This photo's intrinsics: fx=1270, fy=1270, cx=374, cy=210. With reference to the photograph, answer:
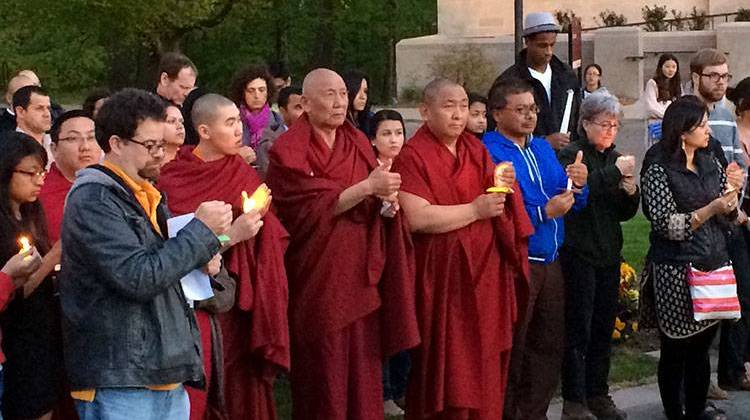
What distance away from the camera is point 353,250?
625cm

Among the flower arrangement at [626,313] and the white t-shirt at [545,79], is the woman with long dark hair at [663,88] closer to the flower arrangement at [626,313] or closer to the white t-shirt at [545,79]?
the flower arrangement at [626,313]

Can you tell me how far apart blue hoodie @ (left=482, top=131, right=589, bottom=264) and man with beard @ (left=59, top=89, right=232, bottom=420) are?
2794 mm

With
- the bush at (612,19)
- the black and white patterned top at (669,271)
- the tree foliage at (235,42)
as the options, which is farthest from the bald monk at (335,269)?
the tree foliage at (235,42)


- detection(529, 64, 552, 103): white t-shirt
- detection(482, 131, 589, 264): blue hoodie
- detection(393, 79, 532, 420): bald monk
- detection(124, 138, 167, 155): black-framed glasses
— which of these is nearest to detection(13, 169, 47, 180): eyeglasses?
detection(124, 138, 167, 155): black-framed glasses

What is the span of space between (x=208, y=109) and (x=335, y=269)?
998 mm

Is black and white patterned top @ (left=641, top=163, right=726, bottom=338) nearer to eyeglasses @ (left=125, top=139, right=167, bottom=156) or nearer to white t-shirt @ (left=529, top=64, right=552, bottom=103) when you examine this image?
white t-shirt @ (left=529, top=64, right=552, bottom=103)

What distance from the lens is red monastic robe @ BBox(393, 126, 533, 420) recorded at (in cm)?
640

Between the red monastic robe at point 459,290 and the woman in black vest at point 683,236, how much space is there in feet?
3.32

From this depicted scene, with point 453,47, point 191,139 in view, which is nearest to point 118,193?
point 191,139

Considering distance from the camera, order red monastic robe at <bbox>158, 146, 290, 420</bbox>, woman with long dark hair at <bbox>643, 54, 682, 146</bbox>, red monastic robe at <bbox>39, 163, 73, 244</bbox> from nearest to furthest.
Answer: red monastic robe at <bbox>39, 163, 73, 244</bbox>, red monastic robe at <bbox>158, 146, 290, 420</bbox>, woman with long dark hair at <bbox>643, 54, 682, 146</bbox>

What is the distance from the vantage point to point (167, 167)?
6.05 metres

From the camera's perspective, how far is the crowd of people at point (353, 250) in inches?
173

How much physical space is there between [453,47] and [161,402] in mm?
21094

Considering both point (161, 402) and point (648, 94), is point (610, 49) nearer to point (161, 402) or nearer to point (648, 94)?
point (648, 94)
